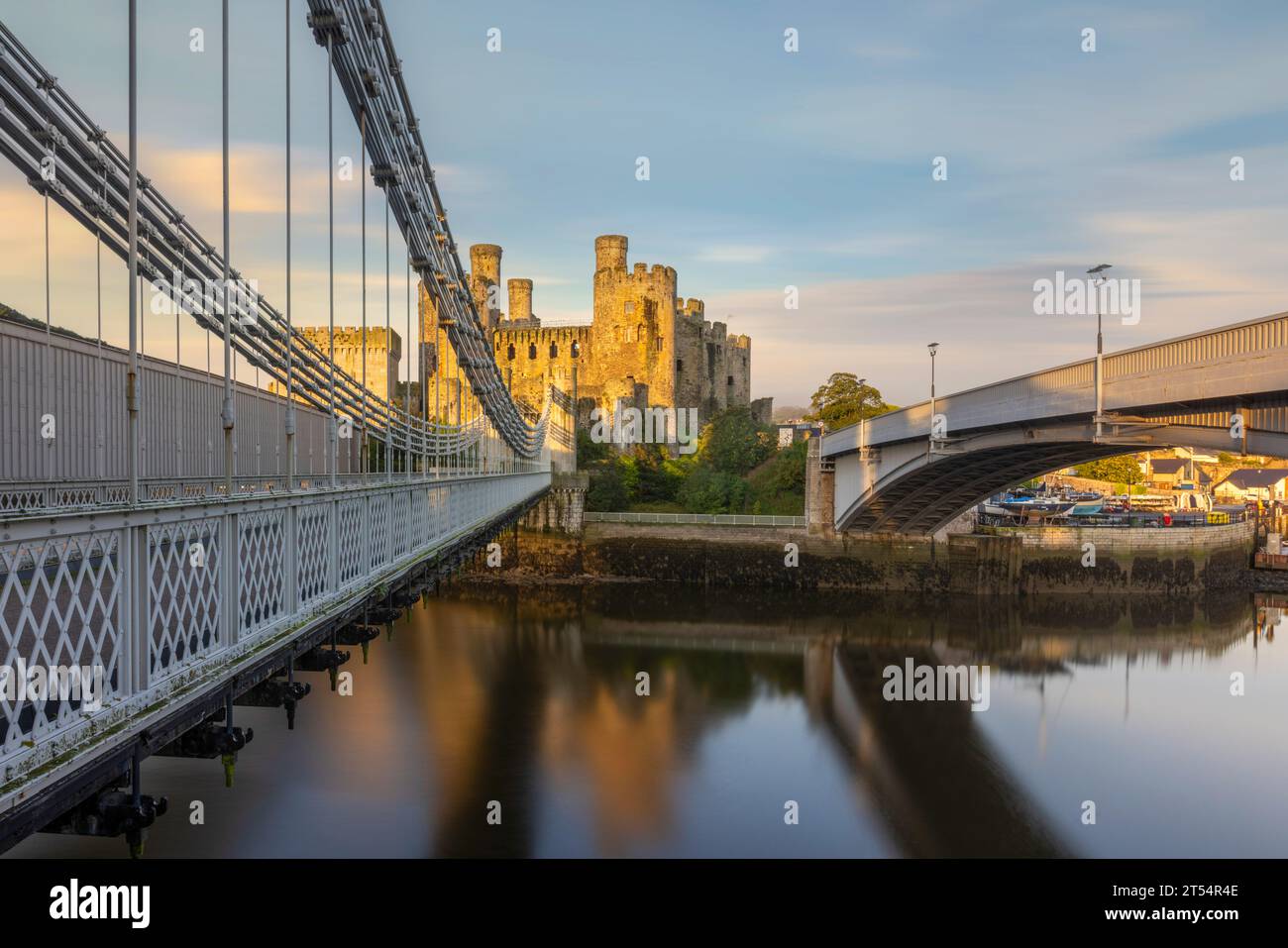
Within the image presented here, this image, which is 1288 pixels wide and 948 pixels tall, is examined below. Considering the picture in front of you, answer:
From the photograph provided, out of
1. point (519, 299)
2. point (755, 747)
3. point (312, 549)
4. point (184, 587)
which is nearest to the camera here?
point (184, 587)

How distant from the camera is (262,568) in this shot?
4.29m

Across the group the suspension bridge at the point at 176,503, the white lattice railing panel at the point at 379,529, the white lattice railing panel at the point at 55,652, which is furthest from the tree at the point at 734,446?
the white lattice railing panel at the point at 55,652

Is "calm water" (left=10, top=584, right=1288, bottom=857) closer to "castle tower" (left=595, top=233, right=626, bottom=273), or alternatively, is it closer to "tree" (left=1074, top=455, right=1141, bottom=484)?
"castle tower" (left=595, top=233, right=626, bottom=273)

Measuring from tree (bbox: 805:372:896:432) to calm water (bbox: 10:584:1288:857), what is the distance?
1352cm

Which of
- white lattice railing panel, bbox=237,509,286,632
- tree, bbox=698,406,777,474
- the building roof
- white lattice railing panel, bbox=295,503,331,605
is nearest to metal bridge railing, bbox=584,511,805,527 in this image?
tree, bbox=698,406,777,474

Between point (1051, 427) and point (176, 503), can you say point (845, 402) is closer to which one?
point (1051, 427)

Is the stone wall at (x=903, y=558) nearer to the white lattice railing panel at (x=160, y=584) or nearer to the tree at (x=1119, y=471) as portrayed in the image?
the white lattice railing panel at (x=160, y=584)

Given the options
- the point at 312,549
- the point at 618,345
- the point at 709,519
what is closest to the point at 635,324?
the point at 618,345

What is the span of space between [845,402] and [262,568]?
109 feet

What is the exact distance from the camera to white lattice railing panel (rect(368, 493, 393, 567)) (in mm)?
6305

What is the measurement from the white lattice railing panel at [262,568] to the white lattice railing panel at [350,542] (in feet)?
2.82
